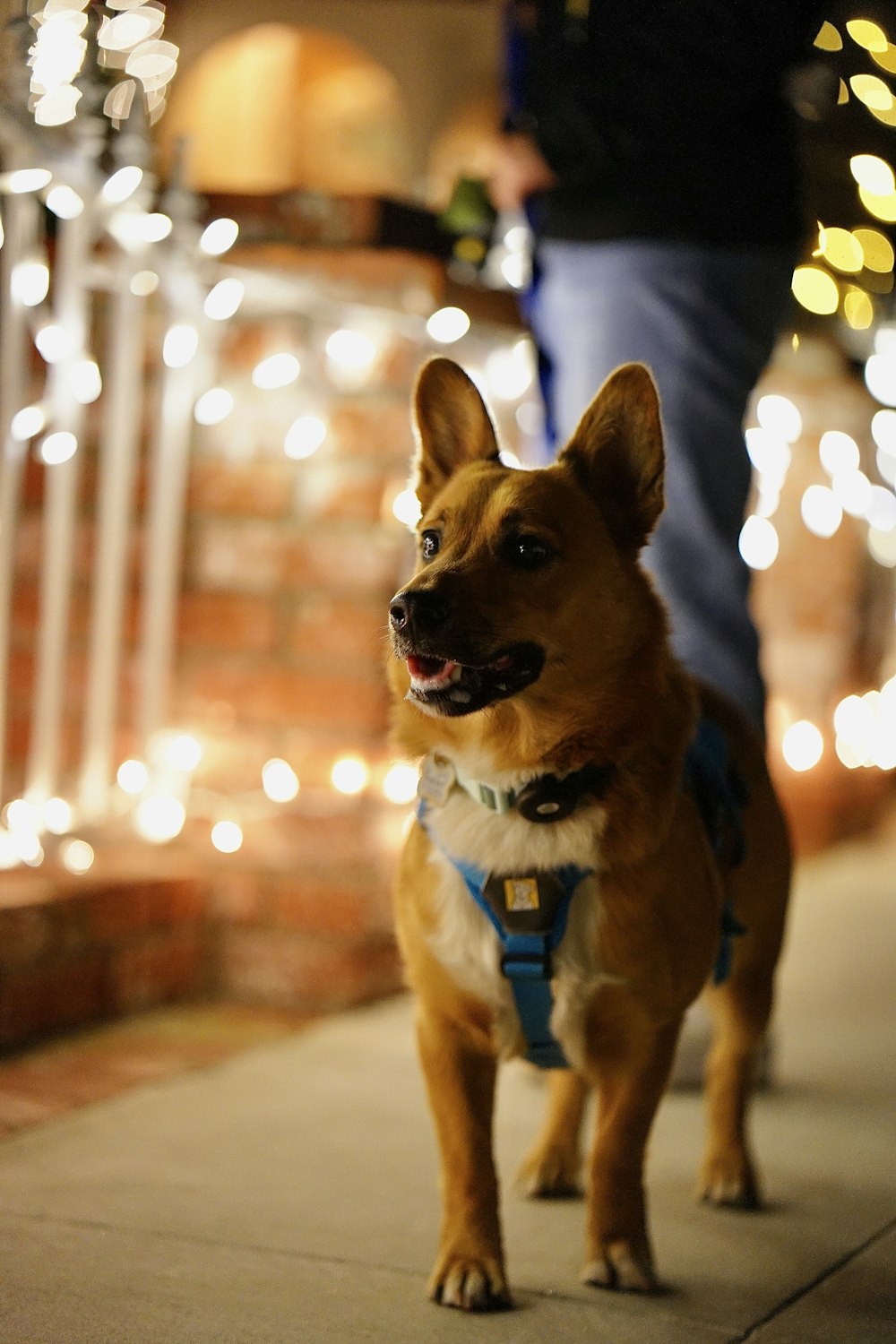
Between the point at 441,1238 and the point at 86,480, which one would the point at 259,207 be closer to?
the point at 86,480

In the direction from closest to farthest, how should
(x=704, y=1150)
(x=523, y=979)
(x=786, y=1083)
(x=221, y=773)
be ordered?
(x=523, y=979), (x=704, y=1150), (x=786, y=1083), (x=221, y=773)

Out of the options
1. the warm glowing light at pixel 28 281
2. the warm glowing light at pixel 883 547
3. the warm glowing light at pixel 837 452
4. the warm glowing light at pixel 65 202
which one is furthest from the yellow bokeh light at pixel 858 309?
the warm glowing light at pixel 28 281

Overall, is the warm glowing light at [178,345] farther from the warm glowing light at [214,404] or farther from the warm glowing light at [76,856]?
the warm glowing light at [76,856]

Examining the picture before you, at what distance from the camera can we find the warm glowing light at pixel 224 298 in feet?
10.7

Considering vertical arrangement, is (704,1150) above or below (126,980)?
above

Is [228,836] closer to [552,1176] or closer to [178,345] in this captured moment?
[178,345]

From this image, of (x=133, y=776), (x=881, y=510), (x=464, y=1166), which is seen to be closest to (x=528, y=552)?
(x=464, y=1166)

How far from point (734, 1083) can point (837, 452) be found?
420 cm

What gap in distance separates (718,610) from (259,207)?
4.40 feet

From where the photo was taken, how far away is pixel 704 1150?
7.88 ft

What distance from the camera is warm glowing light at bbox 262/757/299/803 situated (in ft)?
10.9

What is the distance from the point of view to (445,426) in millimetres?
2066

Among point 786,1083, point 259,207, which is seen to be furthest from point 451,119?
point 786,1083

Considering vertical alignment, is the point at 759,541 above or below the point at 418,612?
below
